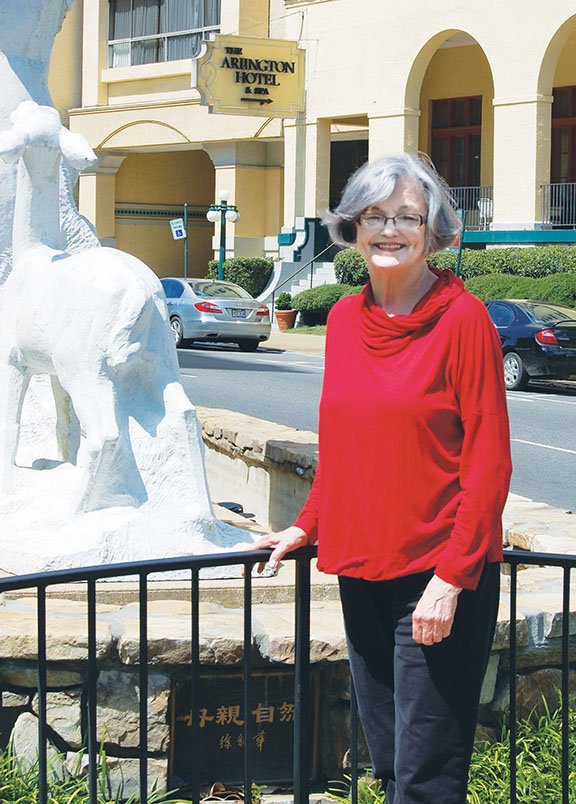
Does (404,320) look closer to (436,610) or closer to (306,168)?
(436,610)

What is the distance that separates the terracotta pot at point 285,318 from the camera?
34.5m

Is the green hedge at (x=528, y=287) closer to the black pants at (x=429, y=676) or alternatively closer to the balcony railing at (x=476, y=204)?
the balcony railing at (x=476, y=204)

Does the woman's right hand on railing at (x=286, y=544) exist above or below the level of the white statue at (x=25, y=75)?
below

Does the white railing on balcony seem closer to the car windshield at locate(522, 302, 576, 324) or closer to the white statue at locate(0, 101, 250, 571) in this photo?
the car windshield at locate(522, 302, 576, 324)

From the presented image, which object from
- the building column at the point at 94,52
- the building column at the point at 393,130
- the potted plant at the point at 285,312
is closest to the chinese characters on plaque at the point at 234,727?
the potted plant at the point at 285,312

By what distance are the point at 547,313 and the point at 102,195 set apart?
25981mm

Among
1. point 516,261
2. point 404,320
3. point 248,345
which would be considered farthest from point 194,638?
point 516,261

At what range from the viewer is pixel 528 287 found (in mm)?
28172

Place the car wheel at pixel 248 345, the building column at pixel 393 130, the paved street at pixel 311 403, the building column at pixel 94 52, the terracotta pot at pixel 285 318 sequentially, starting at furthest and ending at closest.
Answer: the building column at pixel 94 52
the building column at pixel 393 130
the terracotta pot at pixel 285 318
the car wheel at pixel 248 345
the paved street at pixel 311 403

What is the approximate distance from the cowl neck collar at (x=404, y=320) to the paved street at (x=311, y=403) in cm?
786

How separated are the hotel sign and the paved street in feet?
35.3

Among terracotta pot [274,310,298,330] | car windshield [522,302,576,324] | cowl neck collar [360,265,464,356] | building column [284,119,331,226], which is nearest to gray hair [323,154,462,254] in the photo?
cowl neck collar [360,265,464,356]

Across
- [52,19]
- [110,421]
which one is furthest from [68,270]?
[52,19]

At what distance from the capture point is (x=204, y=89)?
118 feet
